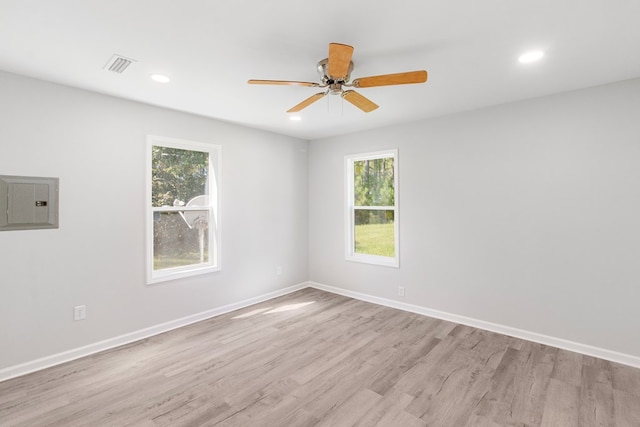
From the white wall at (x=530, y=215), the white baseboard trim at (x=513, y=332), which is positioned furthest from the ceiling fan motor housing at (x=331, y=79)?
the white baseboard trim at (x=513, y=332)

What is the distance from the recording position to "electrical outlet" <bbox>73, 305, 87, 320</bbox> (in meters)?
2.83

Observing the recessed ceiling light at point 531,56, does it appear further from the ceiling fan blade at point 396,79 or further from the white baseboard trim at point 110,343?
the white baseboard trim at point 110,343

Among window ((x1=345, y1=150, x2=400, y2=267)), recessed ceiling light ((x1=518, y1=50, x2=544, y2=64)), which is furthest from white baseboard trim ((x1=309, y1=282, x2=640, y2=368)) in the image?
Answer: recessed ceiling light ((x1=518, y1=50, x2=544, y2=64))

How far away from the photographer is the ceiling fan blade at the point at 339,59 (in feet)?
5.61

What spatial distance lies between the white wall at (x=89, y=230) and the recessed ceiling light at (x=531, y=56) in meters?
3.25

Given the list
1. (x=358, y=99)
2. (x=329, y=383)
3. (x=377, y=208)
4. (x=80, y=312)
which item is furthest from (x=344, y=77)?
(x=80, y=312)

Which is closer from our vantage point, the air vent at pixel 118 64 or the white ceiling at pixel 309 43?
the white ceiling at pixel 309 43

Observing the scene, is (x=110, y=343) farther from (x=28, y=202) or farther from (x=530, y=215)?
(x=530, y=215)

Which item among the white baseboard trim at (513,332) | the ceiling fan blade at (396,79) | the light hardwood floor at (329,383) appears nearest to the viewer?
the ceiling fan blade at (396,79)

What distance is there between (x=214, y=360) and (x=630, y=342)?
375cm

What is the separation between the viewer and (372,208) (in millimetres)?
4562

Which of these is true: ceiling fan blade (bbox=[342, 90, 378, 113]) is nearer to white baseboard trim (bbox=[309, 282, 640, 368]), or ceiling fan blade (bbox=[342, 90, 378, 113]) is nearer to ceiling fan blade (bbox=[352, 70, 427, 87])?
ceiling fan blade (bbox=[352, 70, 427, 87])

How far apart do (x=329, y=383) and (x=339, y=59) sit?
94.2 inches

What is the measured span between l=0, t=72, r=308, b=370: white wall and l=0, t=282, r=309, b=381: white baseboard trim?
0.05 metres
